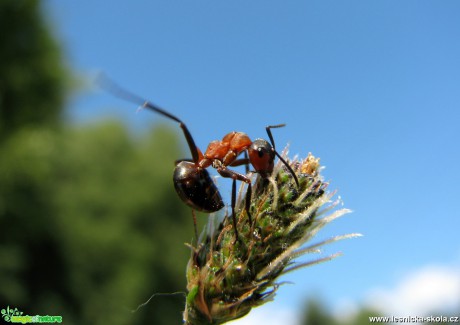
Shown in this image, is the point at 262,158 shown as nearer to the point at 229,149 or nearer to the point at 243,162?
the point at 243,162

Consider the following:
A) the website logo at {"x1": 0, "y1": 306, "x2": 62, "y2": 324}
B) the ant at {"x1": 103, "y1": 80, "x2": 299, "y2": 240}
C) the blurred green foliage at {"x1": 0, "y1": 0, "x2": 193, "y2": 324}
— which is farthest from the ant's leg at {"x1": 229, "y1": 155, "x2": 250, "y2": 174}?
the blurred green foliage at {"x1": 0, "y1": 0, "x2": 193, "y2": 324}

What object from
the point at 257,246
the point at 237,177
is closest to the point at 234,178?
the point at 237,177

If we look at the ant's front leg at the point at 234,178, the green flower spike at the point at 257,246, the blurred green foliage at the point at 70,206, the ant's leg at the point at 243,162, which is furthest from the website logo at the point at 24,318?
the blurred green foliage at the point at 70,206

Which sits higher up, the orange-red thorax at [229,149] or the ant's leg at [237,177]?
the orange-red thorax at [229,149]

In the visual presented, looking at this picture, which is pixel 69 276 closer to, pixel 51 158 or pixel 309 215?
pixel 51 158

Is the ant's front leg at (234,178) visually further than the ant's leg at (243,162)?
No

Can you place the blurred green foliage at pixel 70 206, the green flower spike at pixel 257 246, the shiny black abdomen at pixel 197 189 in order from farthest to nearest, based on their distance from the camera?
1. the blurred green foliage at pixel 70 206
2. the shiny black abdomen at pixel 197 189
3. the green flower spike at pixel 257 246

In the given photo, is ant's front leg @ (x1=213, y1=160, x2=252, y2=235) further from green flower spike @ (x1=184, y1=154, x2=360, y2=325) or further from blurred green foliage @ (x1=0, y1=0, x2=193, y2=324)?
blurred green foliage @ (x1=0, y1=0, x2=193, y2=324)

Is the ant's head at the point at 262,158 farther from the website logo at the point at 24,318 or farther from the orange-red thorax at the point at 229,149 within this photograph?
the website logo at the point at 24,318

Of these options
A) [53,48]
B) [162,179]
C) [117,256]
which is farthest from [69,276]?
[162,179]
